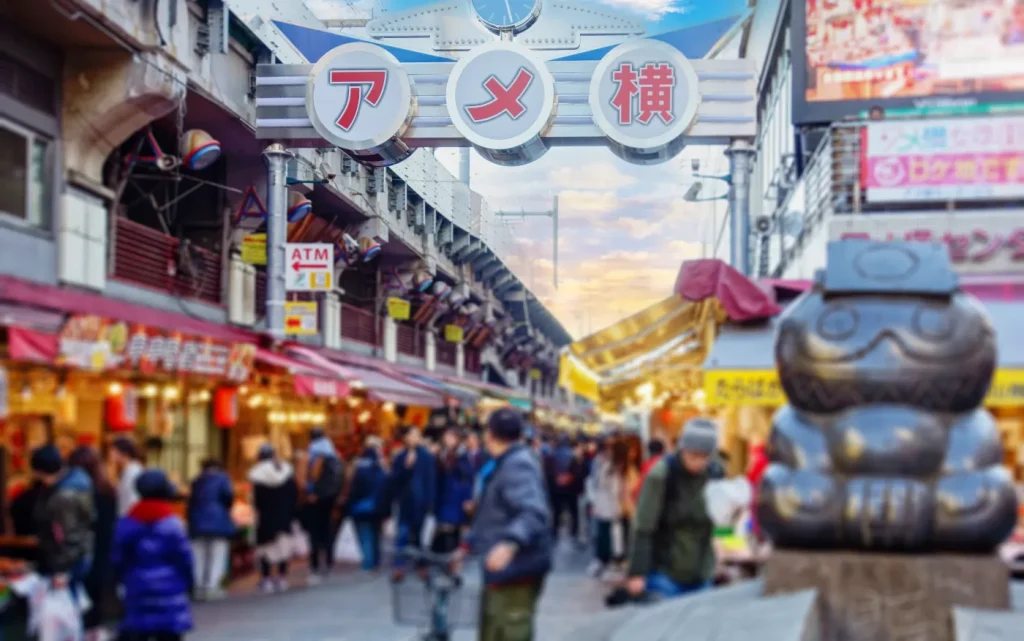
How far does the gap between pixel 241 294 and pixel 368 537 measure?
19.3ft

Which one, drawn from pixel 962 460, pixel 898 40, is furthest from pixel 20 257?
pixel 898 40

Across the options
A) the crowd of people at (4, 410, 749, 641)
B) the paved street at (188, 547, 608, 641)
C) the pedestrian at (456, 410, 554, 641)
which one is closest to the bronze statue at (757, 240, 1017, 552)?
the crowd of people at (4, 410, 749, 641)

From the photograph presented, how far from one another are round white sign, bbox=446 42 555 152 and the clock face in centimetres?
262

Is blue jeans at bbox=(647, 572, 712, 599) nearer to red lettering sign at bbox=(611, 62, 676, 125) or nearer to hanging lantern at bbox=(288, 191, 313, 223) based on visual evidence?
red lettering sign at bbox=(611, 62, 676, 125)

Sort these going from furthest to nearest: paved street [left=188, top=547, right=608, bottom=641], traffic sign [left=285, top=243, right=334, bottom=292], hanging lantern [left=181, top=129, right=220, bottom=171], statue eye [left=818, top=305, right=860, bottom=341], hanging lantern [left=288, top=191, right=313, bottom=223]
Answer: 1. hanging lantern [left=288, top=191, right=313, bottom=223]
2. traffic sign [left=285, top=243, right=334, bottom=292]
3. hanging lantern [left=181, top=129, right=220, bottom=171]
4. paved street [left=188, top=547, right=608, bottom=641]
5. statue eye [left=818, top=305, right=860, bottom=341]

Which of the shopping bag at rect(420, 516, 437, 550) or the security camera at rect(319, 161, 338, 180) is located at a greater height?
the security camera at rect(319, 161, 338, 180)

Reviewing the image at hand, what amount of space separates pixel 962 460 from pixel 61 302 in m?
8.79

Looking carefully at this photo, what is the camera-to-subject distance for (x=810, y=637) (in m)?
6.84

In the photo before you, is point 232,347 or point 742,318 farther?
point 232,347

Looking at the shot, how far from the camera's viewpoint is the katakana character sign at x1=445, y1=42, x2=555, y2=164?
1955cm

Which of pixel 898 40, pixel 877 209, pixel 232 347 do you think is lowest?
pixel 232 347

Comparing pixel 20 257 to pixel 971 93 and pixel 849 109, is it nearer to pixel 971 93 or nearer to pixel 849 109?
pixel 849 109

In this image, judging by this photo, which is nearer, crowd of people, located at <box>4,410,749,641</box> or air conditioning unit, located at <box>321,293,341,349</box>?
crowd of people, located at <box>4,410,749,641</box>

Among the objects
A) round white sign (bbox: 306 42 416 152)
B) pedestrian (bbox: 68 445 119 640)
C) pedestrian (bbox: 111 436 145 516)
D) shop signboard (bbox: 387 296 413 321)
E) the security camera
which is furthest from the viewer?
shop signboard (bbox: 387 296 413 321)
